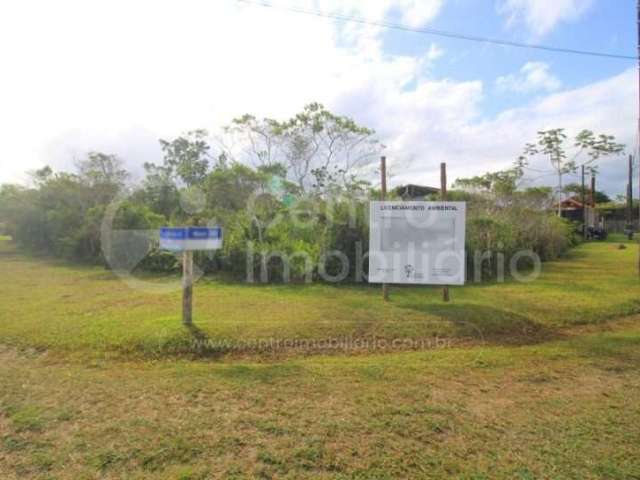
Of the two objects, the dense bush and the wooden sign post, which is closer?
the wooden sign post

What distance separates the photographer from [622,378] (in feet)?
13.7

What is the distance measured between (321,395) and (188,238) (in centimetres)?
280

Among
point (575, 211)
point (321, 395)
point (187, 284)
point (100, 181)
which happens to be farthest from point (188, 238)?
point (575, 211)

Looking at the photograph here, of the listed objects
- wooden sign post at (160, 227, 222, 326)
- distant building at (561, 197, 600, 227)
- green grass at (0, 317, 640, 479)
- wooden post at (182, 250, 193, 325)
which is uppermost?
distant building at (561, 197, 600, 227)

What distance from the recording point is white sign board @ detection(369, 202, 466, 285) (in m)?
7.16

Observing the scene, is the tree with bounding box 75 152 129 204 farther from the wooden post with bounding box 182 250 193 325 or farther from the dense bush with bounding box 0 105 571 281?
the wooden post with bounding box 182 250 193 325

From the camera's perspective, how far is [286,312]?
6.64m

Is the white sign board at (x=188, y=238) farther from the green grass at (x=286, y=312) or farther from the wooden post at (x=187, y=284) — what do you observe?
the green grass at (x=286, y=312)

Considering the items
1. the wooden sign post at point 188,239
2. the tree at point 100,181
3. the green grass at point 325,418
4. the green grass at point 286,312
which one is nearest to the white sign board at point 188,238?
the wooden sign post at point 188,239

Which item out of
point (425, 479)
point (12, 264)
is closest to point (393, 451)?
point (425, 479)

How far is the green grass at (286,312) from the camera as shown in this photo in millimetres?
5434

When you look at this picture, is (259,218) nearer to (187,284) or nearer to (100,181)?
(187,284)

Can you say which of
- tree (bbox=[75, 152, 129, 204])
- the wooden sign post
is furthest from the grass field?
tree (bbox=[75, 152, 129, 204])

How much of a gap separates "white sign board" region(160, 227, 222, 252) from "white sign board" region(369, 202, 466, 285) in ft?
10.6
